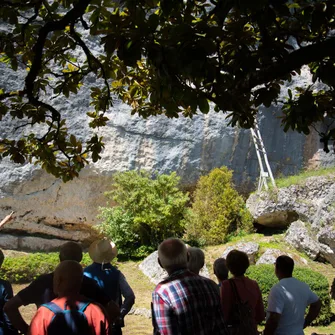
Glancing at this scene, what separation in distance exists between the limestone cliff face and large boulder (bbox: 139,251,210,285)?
3882mm

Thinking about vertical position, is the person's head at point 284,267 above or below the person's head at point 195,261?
below

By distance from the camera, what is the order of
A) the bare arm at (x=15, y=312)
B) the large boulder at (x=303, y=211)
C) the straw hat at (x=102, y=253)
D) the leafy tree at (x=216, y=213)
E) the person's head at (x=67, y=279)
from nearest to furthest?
the person's head at (x=67, y=279) < the bare arm at (x=15, y=312) < the straw hat at (x=102, y=253) < the large boulder at (x=303, y=211) < the leafy tree at (x=216, y=213)

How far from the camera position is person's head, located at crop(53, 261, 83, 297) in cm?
230

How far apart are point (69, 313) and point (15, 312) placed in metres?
0.74

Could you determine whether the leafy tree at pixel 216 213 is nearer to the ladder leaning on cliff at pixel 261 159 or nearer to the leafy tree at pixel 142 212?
the leafy tree at pixel 142 212

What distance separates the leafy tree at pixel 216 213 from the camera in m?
14.1

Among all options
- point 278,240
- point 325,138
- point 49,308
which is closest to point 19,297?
point 49,308

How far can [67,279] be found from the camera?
2.30m

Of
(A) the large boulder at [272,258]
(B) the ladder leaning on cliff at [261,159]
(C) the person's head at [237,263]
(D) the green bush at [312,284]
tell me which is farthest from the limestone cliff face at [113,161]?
(C) the person's head at [237,263]

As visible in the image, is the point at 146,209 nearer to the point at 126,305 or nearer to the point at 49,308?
the point at 126,305

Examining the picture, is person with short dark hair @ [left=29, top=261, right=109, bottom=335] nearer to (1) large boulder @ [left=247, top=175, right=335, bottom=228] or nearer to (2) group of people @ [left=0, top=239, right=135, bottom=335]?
(2) group of people @ [left=0, top=239, right=135, bottom=335]

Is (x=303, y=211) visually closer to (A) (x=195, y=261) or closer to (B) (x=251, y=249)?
(B) (x=251, y=249)

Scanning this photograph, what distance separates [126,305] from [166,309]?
131 cm

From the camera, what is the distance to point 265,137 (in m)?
17.3
